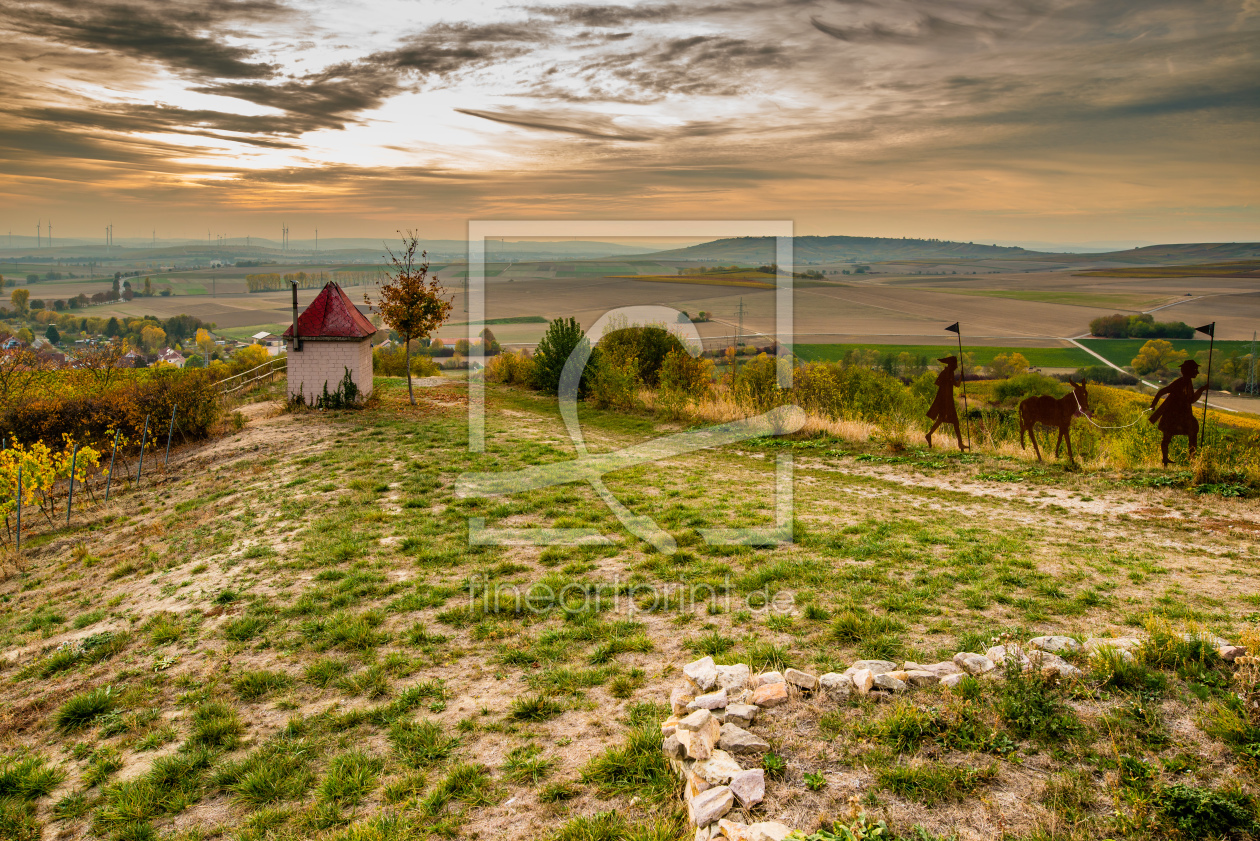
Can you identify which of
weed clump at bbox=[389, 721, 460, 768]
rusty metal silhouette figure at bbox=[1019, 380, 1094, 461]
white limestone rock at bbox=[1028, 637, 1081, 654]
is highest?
rusty metal silhouette figure at bbox=[1019, 380, 1094, 461]

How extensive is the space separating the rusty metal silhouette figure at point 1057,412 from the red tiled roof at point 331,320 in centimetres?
1647

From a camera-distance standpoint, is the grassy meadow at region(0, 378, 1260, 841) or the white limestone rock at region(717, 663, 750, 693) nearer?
the grassy meadow at region(0, 378, 1260, 841)

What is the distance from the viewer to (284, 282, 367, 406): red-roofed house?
59.7ft

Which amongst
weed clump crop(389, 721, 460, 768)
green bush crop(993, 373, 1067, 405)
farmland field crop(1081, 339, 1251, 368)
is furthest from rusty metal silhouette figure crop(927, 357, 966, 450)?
farmland field crop(1081, 339, 1251, 368)

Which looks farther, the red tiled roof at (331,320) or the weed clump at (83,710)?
the red tiled roof at (331,320)

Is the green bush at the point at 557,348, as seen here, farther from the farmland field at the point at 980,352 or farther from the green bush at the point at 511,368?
Answer: the farmland field at the point at 980,352

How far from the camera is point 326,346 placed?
18250 mm

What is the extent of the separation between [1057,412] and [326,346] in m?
17.8

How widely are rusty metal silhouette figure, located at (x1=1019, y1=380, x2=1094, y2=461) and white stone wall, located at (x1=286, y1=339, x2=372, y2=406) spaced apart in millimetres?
16643

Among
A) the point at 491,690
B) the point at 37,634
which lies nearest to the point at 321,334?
the point at 37,634

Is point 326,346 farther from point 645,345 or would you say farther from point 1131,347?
point 1131,347

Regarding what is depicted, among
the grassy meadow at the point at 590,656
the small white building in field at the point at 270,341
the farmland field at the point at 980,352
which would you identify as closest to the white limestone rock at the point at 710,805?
the grassy meadow at the point at 590,656

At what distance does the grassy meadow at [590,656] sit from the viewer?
12.5 ft

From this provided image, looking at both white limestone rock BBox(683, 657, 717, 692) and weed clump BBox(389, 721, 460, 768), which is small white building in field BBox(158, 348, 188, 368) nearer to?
weed clump BBox(389, 721, 460, 768)
